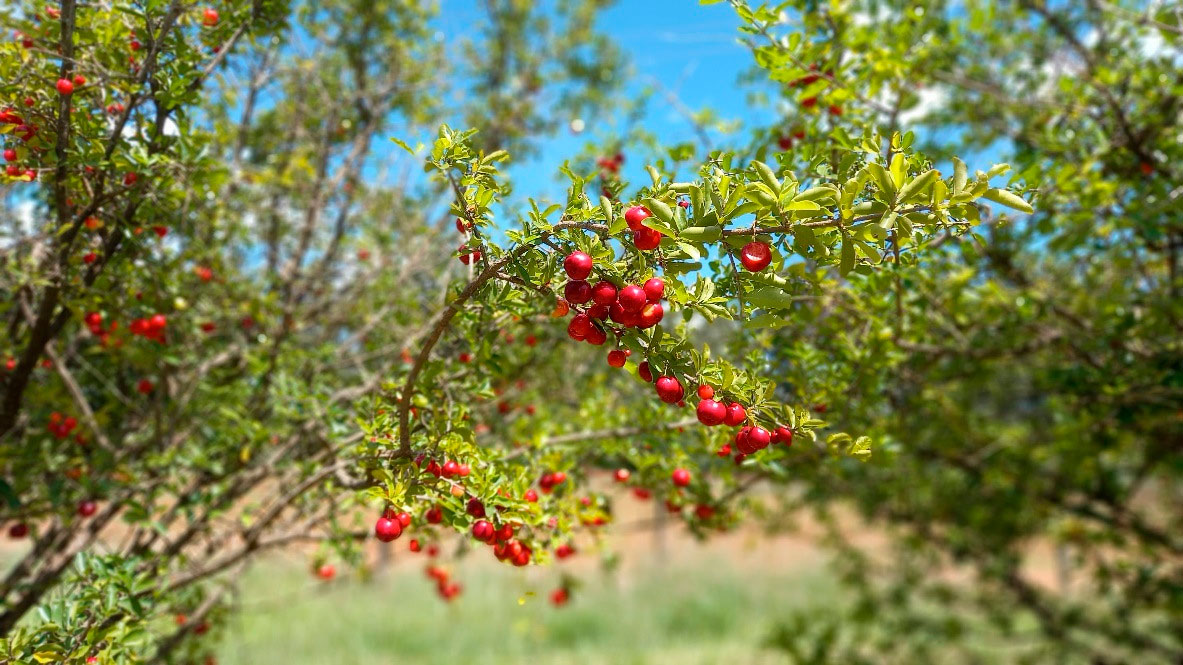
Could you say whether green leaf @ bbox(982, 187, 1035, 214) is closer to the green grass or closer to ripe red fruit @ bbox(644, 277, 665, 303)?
ripe red fruit @ bbox(644, 277, 665, 303)

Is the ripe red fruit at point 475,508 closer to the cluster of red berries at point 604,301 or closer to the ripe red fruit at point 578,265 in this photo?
the cluster of red berries at point 604,301

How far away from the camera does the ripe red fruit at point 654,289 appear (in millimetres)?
1245

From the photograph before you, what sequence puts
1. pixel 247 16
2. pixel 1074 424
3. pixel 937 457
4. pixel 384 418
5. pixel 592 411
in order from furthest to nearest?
pixel 937 457, pixel 1074 424, pixel 592 411, pixel 247 16, pixel 384 418

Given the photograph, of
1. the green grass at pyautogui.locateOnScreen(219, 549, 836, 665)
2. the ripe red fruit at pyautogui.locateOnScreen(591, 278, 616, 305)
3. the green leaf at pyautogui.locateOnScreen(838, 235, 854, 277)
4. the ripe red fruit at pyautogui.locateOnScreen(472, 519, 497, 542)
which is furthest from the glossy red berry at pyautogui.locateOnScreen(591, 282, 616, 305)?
the green grass at pyautogui.locateOnScreen(219, 549, 836, 665)

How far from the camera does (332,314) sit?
3.52 m

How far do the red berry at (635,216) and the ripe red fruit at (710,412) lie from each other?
0.35 m

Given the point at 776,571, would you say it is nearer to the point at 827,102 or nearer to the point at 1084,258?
the point at 1084,258

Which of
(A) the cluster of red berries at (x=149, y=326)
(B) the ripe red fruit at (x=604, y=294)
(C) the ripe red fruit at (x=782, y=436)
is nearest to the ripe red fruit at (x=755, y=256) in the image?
(B) the ripe red fruit at (x=604, y=294)

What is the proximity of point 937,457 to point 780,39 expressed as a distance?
2.63 metres

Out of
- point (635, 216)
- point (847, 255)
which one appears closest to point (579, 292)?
point (635, 216)

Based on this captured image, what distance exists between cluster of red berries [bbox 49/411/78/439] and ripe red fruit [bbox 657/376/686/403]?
7.10 feet

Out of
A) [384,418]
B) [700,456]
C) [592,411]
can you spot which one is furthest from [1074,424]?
[384,418]

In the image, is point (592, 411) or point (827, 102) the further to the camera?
point (592, 411)

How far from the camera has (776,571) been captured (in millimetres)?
11867
